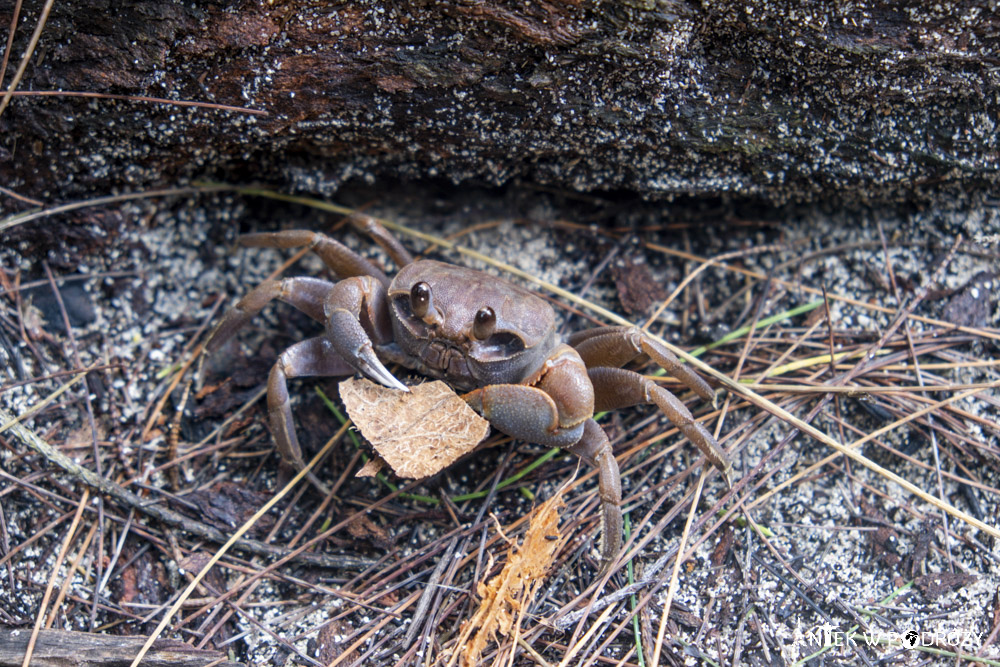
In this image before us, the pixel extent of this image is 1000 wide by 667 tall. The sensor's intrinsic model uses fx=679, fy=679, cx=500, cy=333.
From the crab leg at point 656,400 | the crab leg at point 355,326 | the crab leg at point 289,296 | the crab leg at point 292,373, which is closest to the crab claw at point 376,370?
the crab leg at point 355,326

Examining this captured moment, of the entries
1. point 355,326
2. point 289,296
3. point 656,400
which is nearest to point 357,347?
point 355,326

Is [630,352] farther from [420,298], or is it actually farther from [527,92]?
[527,92]

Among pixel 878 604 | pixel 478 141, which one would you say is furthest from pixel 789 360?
pixel 478 141

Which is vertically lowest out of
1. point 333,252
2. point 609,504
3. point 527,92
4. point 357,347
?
point 609,504

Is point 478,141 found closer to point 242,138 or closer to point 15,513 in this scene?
point 242,138

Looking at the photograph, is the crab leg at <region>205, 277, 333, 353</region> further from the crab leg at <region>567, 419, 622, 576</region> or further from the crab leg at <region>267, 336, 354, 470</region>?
the crab leg at <region>567, 419, 622, 576</region>

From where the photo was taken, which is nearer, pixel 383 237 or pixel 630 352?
pixel 630 352

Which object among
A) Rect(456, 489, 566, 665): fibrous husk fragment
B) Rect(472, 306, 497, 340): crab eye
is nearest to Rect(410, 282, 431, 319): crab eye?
Rect(472, 306, 497, 340): crab eye
